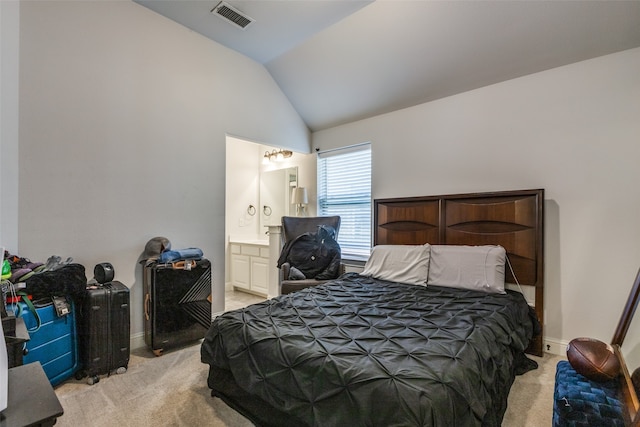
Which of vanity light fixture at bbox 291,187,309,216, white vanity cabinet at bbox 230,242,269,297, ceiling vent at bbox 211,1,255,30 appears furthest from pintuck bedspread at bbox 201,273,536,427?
ceiling vent at bbox 211,1,255,30

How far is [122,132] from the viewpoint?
280cm

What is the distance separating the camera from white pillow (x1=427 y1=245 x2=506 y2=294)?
8.71ft

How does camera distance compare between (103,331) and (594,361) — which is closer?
(594,361)

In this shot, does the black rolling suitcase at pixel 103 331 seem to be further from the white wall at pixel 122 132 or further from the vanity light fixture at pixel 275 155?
the vanity light fixture at pixel 275 155

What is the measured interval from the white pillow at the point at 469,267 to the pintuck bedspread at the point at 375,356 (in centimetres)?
19

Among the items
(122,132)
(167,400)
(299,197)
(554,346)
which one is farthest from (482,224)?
(122,132)

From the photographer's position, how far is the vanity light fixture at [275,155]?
513cm

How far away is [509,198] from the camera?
288 centimetres

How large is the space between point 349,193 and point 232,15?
2.53 m

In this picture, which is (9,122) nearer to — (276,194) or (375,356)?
(375,356)

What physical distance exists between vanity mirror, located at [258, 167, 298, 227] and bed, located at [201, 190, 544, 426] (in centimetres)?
225

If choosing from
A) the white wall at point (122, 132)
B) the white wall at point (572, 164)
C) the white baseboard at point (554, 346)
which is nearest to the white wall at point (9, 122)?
the white wall at point (122, 132)

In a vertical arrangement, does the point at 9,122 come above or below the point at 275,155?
below

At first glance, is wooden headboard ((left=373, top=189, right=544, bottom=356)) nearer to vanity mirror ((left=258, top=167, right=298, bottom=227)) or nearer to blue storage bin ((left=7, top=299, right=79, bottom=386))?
vanity mirror ((left=258, top=167, right=298, bottom=227))
